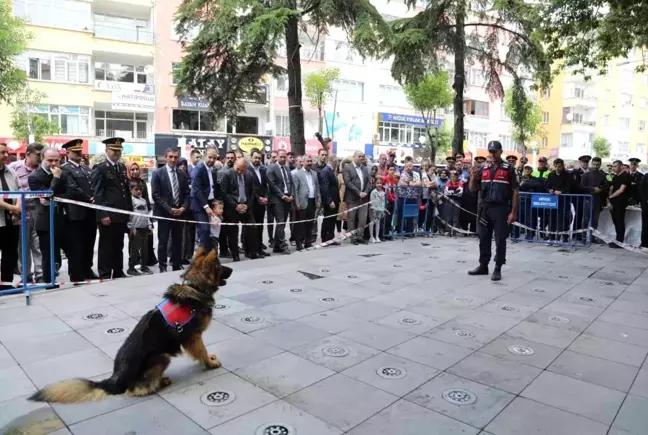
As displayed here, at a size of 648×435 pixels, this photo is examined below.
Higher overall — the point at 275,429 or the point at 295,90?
the point at 295,90

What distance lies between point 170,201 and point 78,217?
4.74 feet

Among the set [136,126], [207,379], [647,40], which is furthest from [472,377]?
[136,126]

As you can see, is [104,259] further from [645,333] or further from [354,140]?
[354,140]

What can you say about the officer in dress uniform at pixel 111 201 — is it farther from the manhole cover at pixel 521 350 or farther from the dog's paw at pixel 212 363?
the manhole cover at pixel 521 350

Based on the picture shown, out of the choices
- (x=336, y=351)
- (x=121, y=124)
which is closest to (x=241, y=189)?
(x=336, y=351)

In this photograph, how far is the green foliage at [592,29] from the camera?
1051cm

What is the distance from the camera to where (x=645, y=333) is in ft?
16.6

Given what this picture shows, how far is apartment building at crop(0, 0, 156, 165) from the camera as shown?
94.0ft

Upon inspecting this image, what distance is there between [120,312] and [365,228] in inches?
260

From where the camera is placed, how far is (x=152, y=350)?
3.42 m

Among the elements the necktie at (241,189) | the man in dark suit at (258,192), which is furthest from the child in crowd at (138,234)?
the man in dark suit at (258,192)

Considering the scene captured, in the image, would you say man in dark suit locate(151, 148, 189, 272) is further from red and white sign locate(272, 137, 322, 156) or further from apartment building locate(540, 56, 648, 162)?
apartment building locate(540, 56, 648, 162)

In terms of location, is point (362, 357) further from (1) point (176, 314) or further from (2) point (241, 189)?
(2) point (241, 189)

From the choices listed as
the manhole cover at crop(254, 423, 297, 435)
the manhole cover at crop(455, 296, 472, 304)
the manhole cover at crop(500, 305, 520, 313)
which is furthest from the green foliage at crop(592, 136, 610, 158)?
the manhole cover at crop(254, 423, 297, 435)
